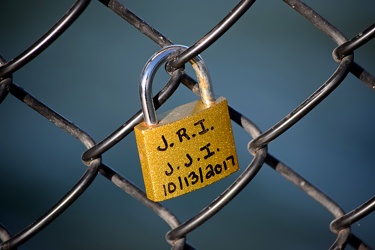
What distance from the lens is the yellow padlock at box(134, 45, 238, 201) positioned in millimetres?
967

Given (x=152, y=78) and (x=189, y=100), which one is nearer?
(x=152, y=78)

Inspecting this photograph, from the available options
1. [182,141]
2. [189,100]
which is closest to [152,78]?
[182,141]

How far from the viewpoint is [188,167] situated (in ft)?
3.26

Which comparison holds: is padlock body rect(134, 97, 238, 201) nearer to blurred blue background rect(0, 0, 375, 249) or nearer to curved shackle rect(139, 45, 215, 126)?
curved shackle rect(139, 45, 215, 126)

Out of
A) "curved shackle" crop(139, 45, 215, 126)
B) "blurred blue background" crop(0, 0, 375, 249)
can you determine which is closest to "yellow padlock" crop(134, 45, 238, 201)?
"curved shackle" crop(139, 45, 215, 126)

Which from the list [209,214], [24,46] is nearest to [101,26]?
[24,46]

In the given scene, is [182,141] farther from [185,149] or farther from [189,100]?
Result: [189,100]

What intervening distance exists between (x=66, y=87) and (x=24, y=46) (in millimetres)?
657

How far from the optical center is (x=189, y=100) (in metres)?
3.36

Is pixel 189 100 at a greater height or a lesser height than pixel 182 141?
lesser

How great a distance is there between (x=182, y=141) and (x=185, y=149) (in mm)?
12

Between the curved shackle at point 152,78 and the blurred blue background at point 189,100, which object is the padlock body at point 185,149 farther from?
the blurred blue background at point 189,100

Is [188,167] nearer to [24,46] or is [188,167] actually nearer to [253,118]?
[253,118]

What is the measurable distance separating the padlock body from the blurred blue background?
1436mm
